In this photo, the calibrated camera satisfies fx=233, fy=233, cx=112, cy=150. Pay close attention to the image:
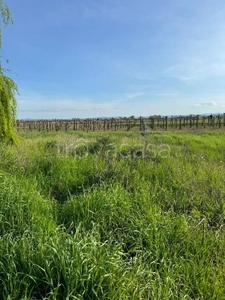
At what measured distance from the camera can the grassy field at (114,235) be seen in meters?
1.79

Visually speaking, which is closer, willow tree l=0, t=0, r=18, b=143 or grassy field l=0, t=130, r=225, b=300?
grassy field l=0, t=130, r=225, b=300

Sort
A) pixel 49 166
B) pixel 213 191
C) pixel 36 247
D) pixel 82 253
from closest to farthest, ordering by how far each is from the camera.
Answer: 1. pixel 82 253
2. pixel 36 247
3. pixel 213 191
4. pixel 49 166

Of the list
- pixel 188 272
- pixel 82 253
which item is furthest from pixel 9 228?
pixel 188 272

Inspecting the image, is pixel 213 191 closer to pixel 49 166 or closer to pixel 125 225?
pixel 125 225

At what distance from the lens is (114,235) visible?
2.72 metres

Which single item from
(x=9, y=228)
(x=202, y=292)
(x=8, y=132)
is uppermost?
(x=8, y=132)

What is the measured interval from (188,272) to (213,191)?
199cm

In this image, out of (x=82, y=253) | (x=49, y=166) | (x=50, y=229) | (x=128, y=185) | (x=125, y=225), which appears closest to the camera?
(x=82, y=253)

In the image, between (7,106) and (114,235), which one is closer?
(114,235)

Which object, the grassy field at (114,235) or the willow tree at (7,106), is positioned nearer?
the grassy field at (114,235)

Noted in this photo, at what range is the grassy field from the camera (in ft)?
5.86

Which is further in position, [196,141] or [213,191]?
[196,141]

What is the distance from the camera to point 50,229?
2.55 m

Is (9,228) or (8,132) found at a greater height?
(8,132)
